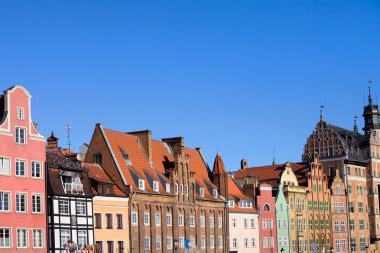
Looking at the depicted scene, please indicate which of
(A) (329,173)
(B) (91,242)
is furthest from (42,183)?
(A) (329,173)

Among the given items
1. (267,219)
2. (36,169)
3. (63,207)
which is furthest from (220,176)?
(36,169)

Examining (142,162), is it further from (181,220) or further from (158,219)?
(181,220)

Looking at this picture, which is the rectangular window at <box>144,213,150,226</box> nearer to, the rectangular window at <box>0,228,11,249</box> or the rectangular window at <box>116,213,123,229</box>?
the rectangular window at <box>116,213,123,229</box>

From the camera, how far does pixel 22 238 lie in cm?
7256

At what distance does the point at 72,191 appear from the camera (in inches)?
3073

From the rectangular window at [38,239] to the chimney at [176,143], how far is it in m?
30.7

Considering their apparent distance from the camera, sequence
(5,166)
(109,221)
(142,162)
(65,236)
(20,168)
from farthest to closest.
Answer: (142,162), (109,221), (65,236), (20,168), (5,166)

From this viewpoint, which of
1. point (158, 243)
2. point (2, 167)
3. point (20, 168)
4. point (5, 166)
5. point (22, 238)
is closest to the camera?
point (2, 167)

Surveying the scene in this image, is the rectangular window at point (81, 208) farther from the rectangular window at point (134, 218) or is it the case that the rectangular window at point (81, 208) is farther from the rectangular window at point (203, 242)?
the rectangular window at point (203, 242)

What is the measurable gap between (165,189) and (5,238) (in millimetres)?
26718

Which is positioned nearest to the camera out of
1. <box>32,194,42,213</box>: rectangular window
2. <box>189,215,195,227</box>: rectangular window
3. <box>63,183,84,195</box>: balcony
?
<box>32,194,42,213</box>: rectangular window

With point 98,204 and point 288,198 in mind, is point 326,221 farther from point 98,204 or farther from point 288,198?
point 98,204

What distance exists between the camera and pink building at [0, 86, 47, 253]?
7144 cm

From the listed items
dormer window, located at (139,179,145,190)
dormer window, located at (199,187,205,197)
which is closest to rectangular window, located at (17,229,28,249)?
dormer window, located at (139,179,145,190)
